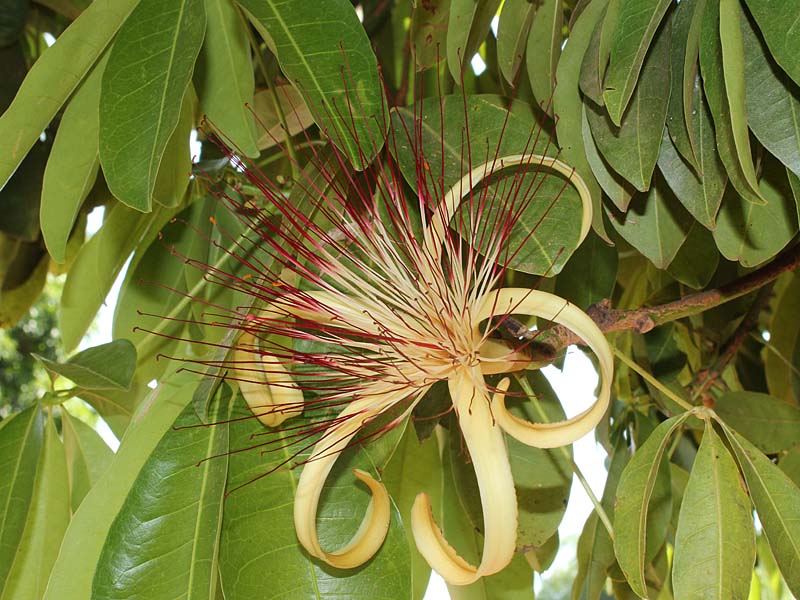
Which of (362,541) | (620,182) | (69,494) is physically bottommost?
(362,541)

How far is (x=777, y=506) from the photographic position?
0.60m

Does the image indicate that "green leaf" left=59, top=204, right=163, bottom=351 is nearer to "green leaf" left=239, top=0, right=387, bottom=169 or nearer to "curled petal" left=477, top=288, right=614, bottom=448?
"green leaf" left=239, top=0, right=387, bottom=169

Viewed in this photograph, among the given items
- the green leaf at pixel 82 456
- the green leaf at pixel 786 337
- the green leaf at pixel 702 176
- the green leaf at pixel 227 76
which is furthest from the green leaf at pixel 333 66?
the green leaf at pixel 786 337

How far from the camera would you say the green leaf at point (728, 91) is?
0.53 meters

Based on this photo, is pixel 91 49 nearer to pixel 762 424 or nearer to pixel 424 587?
pixel 424 587

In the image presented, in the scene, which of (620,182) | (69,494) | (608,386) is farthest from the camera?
(69,494)

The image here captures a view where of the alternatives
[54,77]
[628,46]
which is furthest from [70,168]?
[628,46]

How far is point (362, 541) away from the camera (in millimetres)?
599

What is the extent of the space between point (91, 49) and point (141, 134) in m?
0.12

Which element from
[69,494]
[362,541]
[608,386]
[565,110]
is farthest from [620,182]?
[69,494]

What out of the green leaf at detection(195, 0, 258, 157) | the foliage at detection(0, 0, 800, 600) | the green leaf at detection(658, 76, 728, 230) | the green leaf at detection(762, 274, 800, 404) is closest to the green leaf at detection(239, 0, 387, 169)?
the foliage at detection(0, 0, 800, 600)

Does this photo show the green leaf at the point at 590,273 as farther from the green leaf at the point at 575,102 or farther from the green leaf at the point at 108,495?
the green leaf at the point at 108,495

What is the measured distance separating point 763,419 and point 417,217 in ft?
1.50

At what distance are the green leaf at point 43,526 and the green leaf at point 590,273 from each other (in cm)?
51
